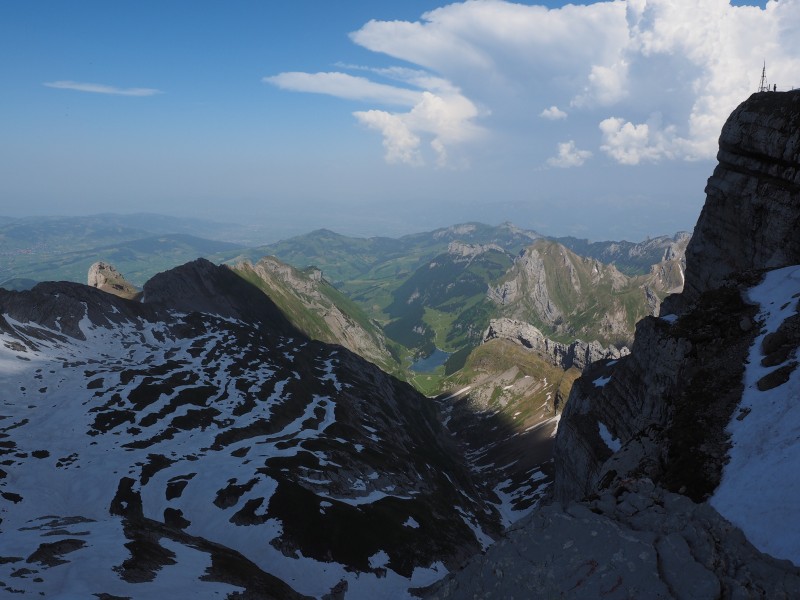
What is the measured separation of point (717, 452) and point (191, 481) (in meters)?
85.1

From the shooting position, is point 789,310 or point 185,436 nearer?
point 789,310

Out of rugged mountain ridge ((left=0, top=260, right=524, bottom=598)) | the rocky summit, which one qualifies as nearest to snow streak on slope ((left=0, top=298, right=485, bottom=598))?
rugged mountain ridge ((left=0, top=260, right=524, bottom=598))

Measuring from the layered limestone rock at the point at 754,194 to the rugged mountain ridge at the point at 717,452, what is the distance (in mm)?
190

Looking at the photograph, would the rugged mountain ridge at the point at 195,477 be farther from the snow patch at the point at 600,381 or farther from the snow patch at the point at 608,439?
the snow patch at the point at 600,381

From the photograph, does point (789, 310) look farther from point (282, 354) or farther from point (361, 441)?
point (282, 354)

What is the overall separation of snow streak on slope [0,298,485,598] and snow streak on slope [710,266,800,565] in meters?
48.9

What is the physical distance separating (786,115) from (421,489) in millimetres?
104833

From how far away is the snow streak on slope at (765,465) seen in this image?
24539 mm

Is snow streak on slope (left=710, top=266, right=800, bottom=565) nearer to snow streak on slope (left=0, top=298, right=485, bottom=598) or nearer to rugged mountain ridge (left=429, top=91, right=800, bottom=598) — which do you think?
rugged mountain ridge (left=429, top=91, right=800, bottom=598)

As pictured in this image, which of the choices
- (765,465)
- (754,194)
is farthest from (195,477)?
(754,194)

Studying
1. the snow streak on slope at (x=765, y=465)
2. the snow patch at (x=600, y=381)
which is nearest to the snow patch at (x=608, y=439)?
the snow patch at (x=600, y=381)

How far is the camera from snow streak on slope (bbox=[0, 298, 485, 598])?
55000mm

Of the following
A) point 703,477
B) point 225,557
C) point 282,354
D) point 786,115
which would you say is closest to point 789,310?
point 703,477

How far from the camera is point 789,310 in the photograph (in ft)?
153
